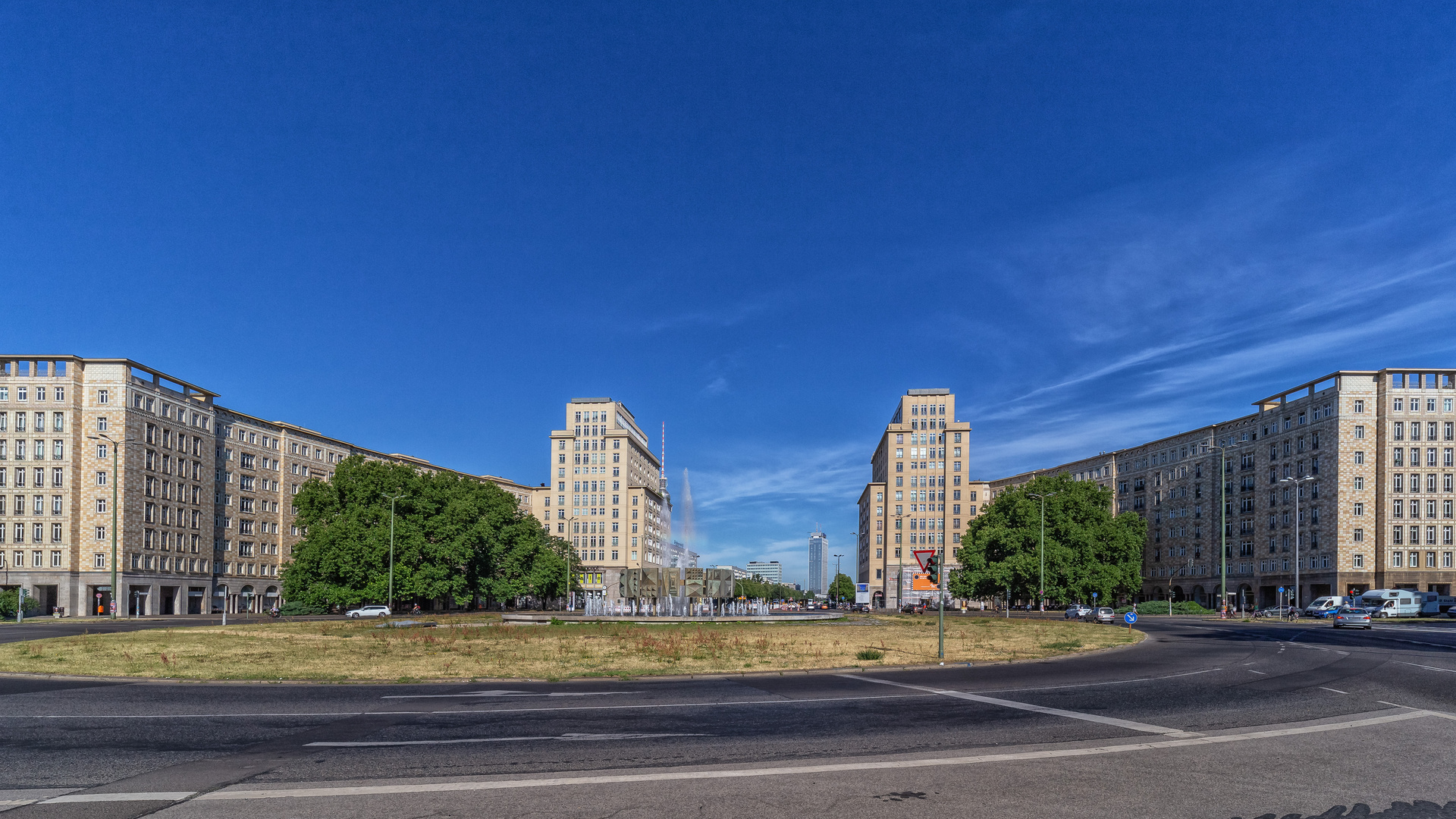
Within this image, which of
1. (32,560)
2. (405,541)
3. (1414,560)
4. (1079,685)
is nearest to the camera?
(1079,685)

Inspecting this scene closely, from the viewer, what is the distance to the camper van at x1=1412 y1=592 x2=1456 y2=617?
73950 millimetres

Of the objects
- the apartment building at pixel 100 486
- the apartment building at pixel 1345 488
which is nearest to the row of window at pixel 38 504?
the apartment building at pixel 100 486

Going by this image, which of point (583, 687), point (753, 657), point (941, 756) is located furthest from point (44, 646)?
point (941, 756)

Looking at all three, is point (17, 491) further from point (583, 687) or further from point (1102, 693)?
point (1102, 693)

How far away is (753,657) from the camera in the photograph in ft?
84.9

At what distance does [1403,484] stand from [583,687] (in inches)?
4093

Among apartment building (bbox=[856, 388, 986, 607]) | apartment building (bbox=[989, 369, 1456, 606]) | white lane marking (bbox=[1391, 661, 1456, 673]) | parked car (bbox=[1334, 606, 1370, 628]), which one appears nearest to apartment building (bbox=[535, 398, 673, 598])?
apartment building (bbox=[856, 388, 986, 607])

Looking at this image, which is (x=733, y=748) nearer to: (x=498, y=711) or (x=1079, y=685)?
(x=498, y=711)

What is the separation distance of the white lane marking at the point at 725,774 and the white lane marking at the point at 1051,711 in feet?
2.36

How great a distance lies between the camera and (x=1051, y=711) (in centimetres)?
1489

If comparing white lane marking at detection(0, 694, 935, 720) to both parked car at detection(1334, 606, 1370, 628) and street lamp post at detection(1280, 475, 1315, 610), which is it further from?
street lamp post at detection(1280, 475, 1315, 610)

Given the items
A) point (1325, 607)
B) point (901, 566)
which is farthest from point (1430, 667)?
point (901, 566)

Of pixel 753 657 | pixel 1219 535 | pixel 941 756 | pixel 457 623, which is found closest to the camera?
pixel 941 756

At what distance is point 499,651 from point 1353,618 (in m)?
47.9
